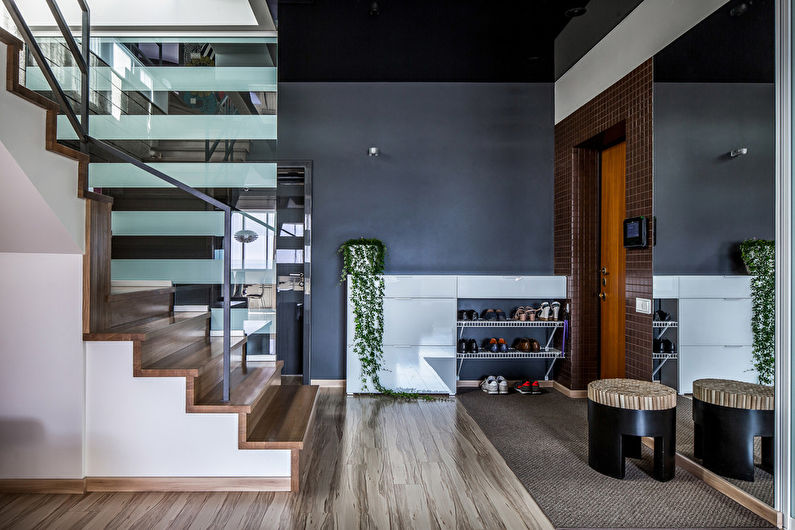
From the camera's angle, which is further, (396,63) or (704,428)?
(396,63)

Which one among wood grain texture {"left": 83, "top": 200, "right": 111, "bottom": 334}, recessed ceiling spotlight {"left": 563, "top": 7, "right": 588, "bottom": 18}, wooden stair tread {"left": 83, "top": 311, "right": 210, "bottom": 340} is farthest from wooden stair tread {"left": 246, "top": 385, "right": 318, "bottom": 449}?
recessed ceiling spotlight {"left": 563, "top": 7, "right": 588, "bottom": 18}

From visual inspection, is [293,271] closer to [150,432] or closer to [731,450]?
[150,432]

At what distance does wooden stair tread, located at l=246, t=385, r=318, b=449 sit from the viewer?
97.6 inches

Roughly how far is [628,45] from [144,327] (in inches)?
153

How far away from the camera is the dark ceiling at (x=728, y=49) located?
231 cm

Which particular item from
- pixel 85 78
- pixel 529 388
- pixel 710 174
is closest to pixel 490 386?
pixel 529 388

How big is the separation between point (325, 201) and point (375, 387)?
6.25 feet

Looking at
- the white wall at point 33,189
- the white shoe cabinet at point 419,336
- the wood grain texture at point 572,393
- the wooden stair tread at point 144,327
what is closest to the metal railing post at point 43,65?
the white wall at point 33,189

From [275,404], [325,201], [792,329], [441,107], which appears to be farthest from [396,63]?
[792,329]

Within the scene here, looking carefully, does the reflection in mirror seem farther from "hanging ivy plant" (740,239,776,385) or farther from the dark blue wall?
the dark blue wall

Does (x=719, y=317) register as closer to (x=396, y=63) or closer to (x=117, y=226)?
(x=396, y=63)

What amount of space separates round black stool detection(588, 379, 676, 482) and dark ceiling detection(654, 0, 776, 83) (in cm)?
173

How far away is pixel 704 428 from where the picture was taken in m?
2.61

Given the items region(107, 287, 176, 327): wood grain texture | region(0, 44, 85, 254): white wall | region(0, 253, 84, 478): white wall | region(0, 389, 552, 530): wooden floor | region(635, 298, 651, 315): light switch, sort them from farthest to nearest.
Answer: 1. region(635, 298, 651, 315): light switch
2. region(107, 287, 176, 327): wood grain texture
3. region(0, 253, 84, 478): white wall
4. region(0, 389, 552, 530): wooden floor
5. region(0, 44, 85, 254): white wall
